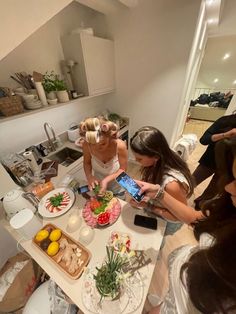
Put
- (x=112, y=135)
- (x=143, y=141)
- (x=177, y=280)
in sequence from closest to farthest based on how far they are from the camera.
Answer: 1. (x=177, y=280)
2. (x=143, y=141)
3. (x=112, y=135)

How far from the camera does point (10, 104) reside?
47.1 inches

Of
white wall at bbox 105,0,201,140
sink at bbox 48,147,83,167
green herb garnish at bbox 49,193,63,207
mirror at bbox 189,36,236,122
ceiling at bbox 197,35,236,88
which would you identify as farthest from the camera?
mirror at bbox 189,36,236,122

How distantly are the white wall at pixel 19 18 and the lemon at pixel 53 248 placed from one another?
3.28 feet

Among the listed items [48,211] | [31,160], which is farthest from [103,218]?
[31,160]

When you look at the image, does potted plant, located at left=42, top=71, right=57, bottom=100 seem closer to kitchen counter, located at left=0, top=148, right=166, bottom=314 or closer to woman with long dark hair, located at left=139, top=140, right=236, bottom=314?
kitchen counter, located at left=0, top=148, right=166, bottom=314

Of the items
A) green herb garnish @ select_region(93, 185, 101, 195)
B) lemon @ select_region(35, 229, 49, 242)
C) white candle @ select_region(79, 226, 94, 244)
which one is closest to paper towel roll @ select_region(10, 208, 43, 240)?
lemon @ select_region(35, 229, 49, 242)

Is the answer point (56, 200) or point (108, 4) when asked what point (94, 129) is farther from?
point (108, 4)

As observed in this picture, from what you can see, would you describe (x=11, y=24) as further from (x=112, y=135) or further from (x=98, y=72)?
(x=98, y=72)

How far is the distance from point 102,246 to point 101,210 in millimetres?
215

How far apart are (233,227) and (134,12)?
2352mm

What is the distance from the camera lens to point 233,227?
458 mm

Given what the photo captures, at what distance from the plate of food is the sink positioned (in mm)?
955

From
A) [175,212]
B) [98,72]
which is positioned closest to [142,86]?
[98,72]

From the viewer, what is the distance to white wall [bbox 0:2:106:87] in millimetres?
1368
